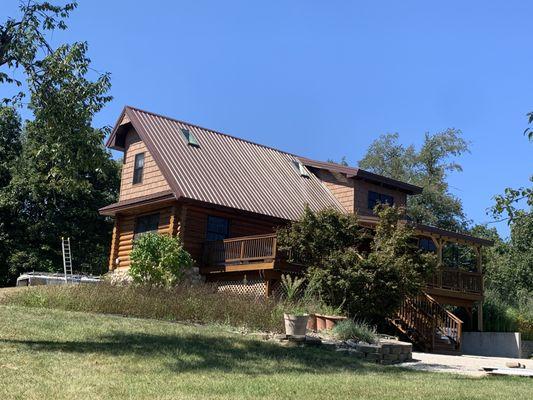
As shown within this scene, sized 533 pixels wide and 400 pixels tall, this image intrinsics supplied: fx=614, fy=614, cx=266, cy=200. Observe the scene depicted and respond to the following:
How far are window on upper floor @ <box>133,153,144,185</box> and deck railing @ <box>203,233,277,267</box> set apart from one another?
15.5 feet

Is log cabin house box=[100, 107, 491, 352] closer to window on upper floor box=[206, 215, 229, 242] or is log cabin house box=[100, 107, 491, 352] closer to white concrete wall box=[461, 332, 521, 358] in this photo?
window on upper floor box=[206, 215, 229, 242]

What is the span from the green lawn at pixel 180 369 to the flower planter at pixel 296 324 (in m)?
0.94

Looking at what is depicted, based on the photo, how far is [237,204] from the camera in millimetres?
24297

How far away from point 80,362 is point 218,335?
3.99 m

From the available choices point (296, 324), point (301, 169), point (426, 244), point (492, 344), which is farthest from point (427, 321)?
point (301, 169)

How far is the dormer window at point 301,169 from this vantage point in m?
30.8

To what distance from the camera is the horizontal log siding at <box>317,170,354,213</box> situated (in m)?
28.7

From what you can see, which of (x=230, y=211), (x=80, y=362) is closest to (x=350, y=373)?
(x=80, y=362)

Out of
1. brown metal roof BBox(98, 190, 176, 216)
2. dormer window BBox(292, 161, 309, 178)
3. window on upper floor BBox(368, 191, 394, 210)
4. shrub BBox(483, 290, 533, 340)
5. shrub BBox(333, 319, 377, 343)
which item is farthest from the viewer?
dormer window BBox(292, 161, 309, 178)

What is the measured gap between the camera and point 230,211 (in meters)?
24.3

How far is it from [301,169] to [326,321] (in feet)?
53.4

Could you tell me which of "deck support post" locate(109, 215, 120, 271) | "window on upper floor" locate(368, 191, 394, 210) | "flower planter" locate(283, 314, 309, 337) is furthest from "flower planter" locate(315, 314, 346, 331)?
"window on upper floor" locate(368, 191, 394, 210)

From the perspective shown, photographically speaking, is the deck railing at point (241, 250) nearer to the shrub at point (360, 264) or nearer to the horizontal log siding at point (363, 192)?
the shrub at point (360, 264)

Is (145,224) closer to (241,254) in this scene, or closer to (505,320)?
(241,254)
